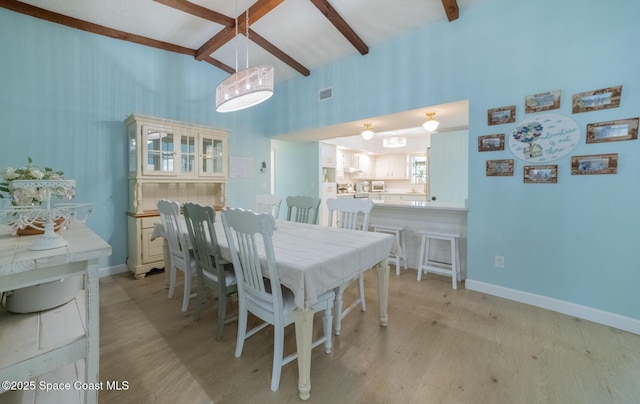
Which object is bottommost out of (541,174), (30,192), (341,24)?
(30,192)

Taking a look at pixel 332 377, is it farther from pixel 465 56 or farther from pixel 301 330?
pixel 465 56

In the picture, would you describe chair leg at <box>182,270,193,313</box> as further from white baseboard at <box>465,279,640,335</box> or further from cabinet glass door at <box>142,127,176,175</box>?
white baseboard at <box>465,279,640,335</box>

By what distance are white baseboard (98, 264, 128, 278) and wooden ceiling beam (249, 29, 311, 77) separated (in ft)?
11.0

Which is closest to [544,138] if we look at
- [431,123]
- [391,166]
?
[431,123]

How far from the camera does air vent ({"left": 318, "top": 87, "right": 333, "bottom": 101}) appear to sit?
12.5 feet

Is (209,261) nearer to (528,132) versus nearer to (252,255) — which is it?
(252,255)

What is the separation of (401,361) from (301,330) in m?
0.78

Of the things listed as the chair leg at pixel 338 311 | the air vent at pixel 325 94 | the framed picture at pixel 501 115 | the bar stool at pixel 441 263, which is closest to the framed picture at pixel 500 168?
the framed picture at pixel 501 115

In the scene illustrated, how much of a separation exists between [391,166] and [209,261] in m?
6.82

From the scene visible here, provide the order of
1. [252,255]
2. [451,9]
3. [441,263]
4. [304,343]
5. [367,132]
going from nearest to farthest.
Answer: [304,343] → [252,255] → [451,9] → [441,263] → [367,132]

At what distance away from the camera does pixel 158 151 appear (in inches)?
127

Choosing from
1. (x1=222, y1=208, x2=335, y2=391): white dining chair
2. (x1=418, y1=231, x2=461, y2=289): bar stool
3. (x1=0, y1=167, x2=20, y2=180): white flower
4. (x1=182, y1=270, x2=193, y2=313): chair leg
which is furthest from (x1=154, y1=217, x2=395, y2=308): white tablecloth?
(x1=418, y1=231, x2=461, y2=289): bar stool

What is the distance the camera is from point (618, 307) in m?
2.02

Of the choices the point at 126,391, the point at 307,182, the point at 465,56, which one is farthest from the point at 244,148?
the point at 126,391
